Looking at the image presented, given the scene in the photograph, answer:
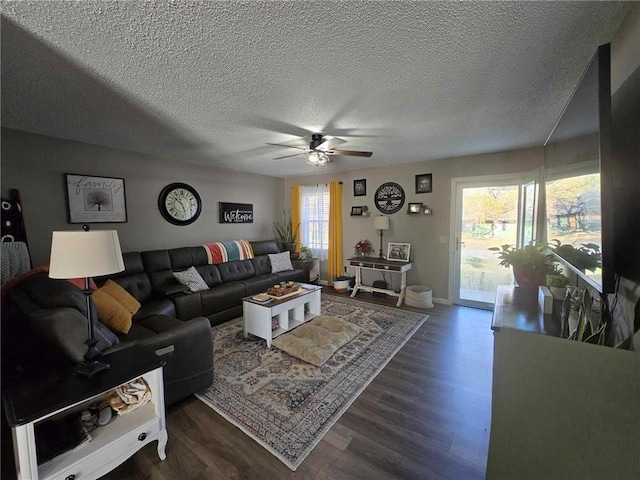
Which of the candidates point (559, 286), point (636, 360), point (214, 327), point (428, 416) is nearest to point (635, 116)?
point (636, 360)

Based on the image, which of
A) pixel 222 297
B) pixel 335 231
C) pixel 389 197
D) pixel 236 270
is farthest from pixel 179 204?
pixel 389 197

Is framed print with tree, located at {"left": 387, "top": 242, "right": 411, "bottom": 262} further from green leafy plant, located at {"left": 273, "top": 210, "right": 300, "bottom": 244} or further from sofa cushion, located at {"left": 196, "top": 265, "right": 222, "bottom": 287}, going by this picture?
sofa cushion, located at {"left": 196, "top": 265, "right": 222, "bottom": 287}

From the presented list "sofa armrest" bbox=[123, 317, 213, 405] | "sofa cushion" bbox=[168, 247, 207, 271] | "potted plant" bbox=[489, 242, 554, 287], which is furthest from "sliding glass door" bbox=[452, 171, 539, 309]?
"sofa cushion" bbox=[168, 247, 207, 271]

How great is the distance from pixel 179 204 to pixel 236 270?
4.70 feet

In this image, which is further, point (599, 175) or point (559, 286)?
point (559, 286)

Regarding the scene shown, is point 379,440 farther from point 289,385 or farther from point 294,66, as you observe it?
point 294,66

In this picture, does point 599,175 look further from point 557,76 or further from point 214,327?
point 214,327

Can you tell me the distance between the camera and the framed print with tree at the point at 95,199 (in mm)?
3148

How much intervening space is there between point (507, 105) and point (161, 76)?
9.05 feet

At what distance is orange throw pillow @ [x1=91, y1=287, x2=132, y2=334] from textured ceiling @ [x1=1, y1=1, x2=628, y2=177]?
1683 mm

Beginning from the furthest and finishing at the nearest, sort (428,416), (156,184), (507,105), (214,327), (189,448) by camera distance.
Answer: (156,184)
(214,327)
(507,105)
(428,416)
(189,448)

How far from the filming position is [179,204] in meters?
4.22

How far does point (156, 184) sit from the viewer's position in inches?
155

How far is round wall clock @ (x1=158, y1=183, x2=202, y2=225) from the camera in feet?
13.2
